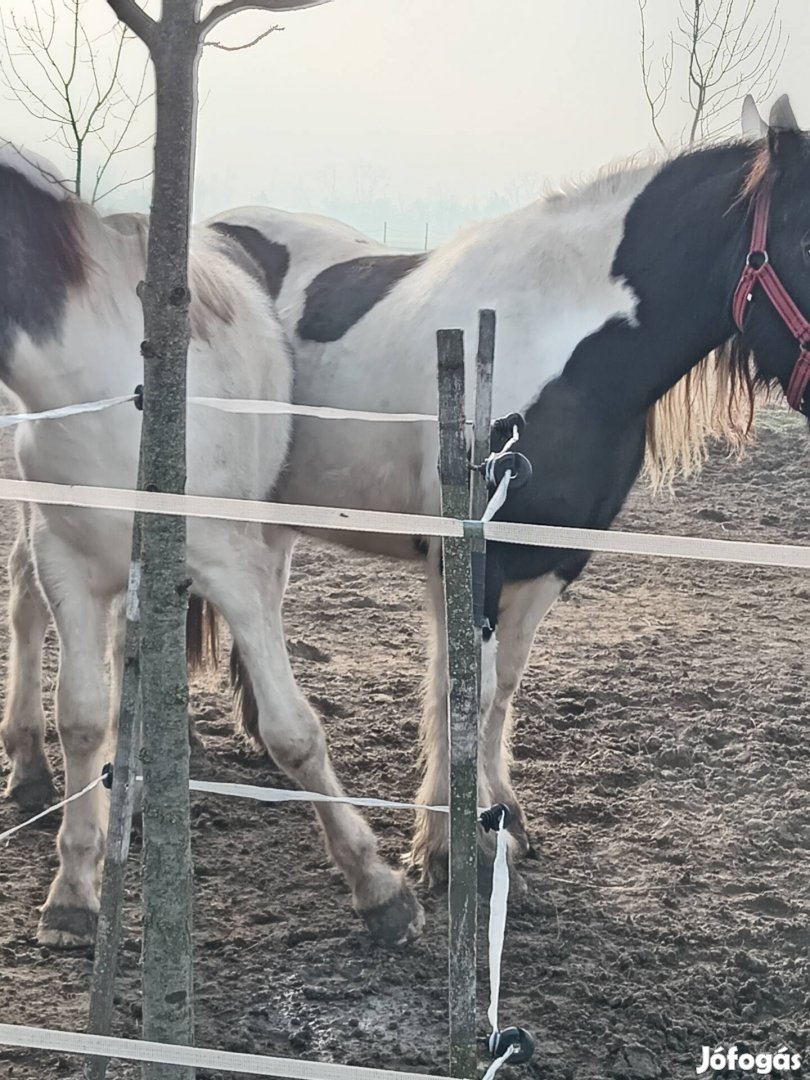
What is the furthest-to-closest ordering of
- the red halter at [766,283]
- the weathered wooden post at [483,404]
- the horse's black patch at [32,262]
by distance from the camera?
the red halter at [766,283], the horse's black patch at [32,262], the weathered wooden post at [483,404]

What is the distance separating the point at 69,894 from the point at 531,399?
4.82 ft

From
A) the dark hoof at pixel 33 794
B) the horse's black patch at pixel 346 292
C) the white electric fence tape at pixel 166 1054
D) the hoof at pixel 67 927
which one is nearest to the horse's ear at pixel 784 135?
the horse's black patch at pixel 346 292

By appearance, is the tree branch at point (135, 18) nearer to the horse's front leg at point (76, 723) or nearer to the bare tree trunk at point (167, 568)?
the bare tree trunk at point (167, 568)

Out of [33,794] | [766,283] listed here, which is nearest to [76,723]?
[33,794]

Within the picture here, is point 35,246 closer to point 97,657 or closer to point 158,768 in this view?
point 97,657

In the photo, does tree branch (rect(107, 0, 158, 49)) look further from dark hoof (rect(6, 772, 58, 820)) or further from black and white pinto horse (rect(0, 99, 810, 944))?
dark hoof (rect(6, 772, 58, 820))

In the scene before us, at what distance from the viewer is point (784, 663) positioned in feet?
12.7

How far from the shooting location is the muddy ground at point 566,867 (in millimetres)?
2162

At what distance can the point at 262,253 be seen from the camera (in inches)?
130

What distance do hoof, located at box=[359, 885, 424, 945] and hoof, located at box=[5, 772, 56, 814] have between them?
3.31 feet

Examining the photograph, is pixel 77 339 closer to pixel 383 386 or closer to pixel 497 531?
pixel 383 386

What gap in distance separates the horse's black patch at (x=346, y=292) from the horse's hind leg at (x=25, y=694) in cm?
93

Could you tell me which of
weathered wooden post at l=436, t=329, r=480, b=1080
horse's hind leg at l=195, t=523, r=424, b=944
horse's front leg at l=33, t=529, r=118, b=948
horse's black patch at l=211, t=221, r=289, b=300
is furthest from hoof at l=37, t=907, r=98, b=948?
horse's black patch at l=211, t=221, r=289, b=300

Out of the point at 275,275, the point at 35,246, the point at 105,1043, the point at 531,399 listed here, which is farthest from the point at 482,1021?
the point at 275,275
